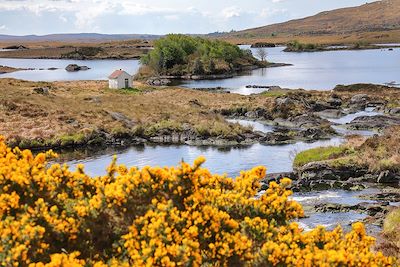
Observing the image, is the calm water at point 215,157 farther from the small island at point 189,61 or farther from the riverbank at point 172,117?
the small island at point 189,61

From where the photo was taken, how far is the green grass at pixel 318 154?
4562 cm

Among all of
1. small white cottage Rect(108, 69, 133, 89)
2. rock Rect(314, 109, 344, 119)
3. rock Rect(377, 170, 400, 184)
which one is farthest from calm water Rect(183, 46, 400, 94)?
rock Rect(377, 170, 400, 184)

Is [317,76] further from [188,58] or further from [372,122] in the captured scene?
[372,122]

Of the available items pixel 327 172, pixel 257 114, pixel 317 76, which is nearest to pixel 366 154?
pixel 327 172

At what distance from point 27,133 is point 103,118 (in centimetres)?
1090

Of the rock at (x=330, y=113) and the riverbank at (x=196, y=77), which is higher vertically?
the riverbank at (x=196, y=77)

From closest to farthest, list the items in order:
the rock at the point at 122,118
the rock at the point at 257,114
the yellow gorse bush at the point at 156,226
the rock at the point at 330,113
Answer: the yellow gorse bush at the point at 156,226
the rock at the point at 122,118
the rock at the point at 330,113
the rock at the point at 257,114

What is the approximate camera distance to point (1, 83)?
90.5 metres

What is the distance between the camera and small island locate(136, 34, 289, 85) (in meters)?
140

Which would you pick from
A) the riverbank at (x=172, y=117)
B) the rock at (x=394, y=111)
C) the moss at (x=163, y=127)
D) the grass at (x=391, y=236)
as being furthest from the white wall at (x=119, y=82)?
the grass at (x=391, y=236)

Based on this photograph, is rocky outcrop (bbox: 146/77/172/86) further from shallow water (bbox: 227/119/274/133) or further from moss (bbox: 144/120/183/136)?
moss (bbox: 144/120/183/136)

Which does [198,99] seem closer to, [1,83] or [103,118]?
[103,118]

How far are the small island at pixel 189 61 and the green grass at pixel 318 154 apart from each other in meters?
84.9

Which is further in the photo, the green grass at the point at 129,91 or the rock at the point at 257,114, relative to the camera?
the green grass at the point at 129,91
